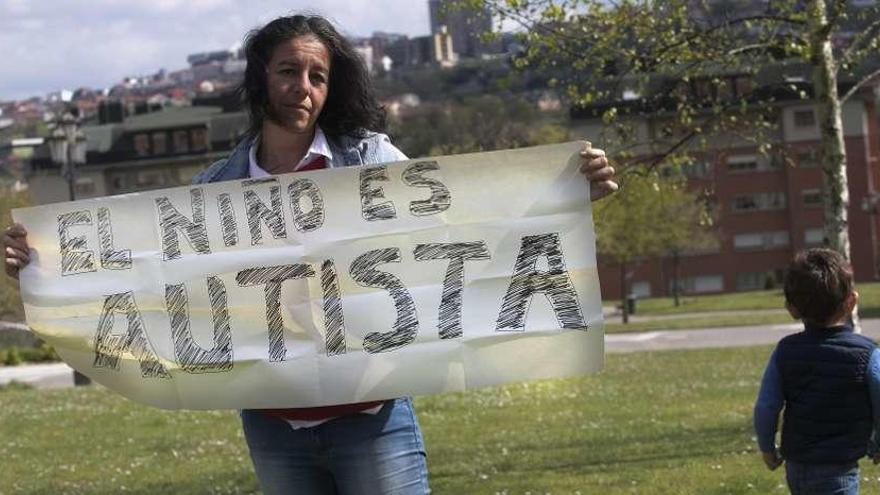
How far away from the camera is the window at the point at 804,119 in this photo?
63.8 metres

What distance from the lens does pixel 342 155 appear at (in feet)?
14.5

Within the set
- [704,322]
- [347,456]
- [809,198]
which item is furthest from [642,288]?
[347,456]

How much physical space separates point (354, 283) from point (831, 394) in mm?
1802

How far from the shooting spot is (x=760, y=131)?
37.6 ft

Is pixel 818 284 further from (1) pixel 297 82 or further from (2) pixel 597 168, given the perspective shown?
(1) pixel 297 82

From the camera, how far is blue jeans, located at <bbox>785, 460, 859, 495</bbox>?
17.0ft

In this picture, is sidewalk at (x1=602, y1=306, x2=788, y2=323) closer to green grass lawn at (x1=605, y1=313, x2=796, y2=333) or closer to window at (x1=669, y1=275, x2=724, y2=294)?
green grass lawn at (x1=605, y1=313, x2=796, y2=333)

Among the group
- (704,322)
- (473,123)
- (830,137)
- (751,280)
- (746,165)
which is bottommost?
(751,280)

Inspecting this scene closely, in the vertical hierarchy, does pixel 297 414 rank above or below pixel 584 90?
below

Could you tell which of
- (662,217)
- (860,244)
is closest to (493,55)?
(662,217)

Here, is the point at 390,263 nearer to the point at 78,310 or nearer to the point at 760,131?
the point at 78,310

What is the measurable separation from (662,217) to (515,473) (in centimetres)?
4722

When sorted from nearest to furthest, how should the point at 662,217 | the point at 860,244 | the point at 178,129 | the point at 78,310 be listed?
the point at 78,310 → the point at 662,217 → the point at 860,244 → the point at 178,129

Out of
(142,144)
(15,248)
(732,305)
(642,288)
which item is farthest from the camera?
(142,144)
